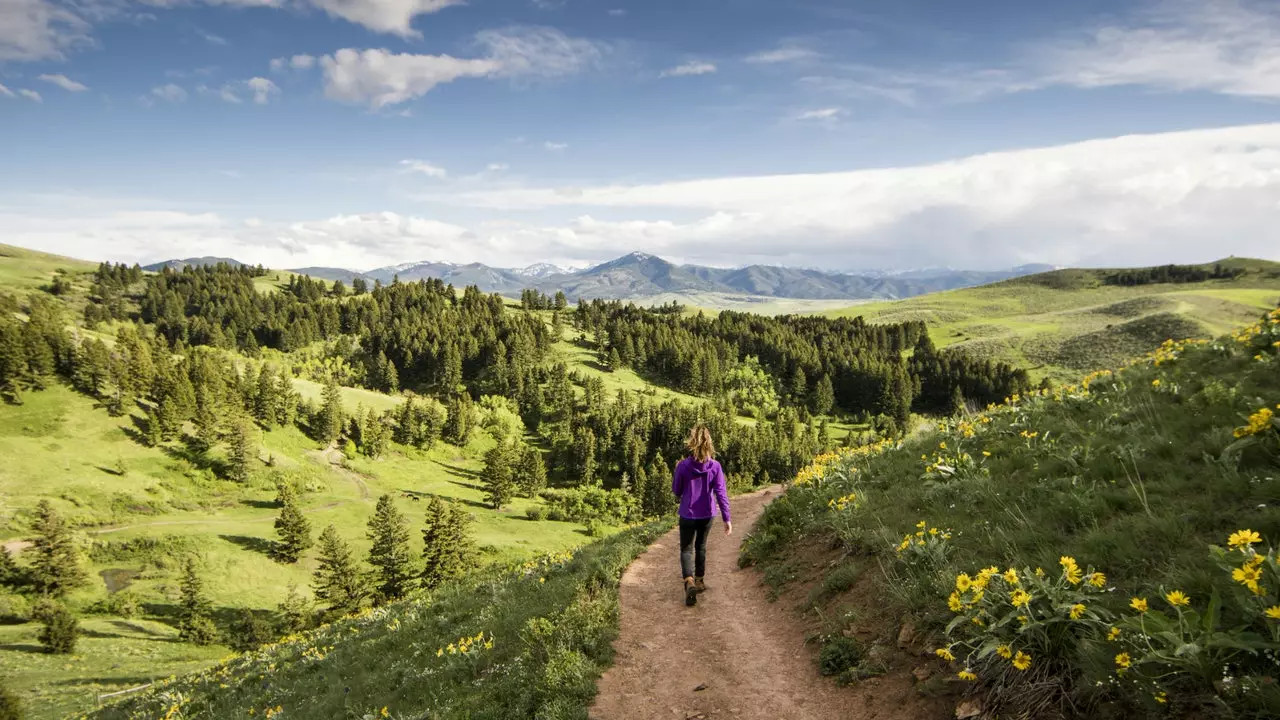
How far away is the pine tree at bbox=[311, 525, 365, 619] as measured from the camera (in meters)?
56.6

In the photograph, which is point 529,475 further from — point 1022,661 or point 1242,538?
point 1242,538

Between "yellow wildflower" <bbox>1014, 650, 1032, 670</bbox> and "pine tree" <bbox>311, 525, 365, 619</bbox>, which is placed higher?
"yellow wildflower" <bbox>1014, 650, 1032, 670</bbox>

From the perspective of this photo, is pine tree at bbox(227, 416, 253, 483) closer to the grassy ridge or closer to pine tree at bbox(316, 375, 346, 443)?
pine tree at bbox(316, 375, 346, 443)

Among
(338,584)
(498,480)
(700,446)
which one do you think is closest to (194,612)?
(338,584)

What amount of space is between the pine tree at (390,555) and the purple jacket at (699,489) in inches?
2369

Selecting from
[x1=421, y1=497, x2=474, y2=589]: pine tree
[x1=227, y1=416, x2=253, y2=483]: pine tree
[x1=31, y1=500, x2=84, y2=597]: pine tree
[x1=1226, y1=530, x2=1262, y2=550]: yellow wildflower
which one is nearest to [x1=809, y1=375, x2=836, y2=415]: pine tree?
[x1=421, y1=497, x2=474, y2=589]: pine tree

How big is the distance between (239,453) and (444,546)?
50675 millimetres

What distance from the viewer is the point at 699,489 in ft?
37.6

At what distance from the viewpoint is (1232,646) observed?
12.9ft

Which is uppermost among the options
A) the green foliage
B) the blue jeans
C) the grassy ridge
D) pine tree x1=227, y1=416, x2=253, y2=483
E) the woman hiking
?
the woman hiking

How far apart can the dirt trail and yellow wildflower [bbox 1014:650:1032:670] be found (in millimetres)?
1699

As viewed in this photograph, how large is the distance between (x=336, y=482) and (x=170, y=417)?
1083 inches

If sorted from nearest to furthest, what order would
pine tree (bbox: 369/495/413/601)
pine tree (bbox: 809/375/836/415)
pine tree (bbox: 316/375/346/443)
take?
pine tree (bbox: 369/495/413/601) → pine tree (bbox: 316/375/346/443) → pine tree (bbox: 809/375/836/415)

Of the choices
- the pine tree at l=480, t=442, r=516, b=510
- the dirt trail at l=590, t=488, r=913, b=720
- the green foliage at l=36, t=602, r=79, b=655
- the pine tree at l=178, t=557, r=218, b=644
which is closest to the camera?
the dirt trail at l=590, t=488, r=913, b=720
